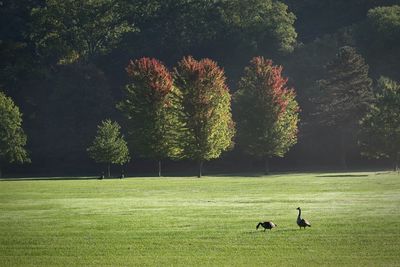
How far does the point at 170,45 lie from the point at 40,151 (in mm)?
29015

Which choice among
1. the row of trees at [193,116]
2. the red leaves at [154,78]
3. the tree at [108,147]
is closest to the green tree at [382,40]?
the row of trees at [193,116]

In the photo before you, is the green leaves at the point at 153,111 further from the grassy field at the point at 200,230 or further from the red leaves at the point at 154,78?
the grassy field at the point at 200,230

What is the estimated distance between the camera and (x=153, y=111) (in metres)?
91.1

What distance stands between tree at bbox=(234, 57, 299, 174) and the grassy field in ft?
142

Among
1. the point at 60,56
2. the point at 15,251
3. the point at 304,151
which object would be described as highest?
the point at 60,56

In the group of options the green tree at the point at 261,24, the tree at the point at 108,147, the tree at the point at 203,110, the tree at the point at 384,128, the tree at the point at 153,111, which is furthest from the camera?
the green tree at the point at 261,24

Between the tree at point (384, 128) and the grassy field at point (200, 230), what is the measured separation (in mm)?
35441

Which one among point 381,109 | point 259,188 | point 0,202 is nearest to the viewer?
point 0,202

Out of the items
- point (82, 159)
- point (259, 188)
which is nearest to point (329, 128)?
point (82, 159)

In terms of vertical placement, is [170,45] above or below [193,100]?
above

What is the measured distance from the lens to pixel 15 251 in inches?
1094

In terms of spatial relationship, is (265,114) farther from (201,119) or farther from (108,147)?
(108,147)

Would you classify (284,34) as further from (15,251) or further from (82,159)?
(15,251)

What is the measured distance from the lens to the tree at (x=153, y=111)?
296 feet
